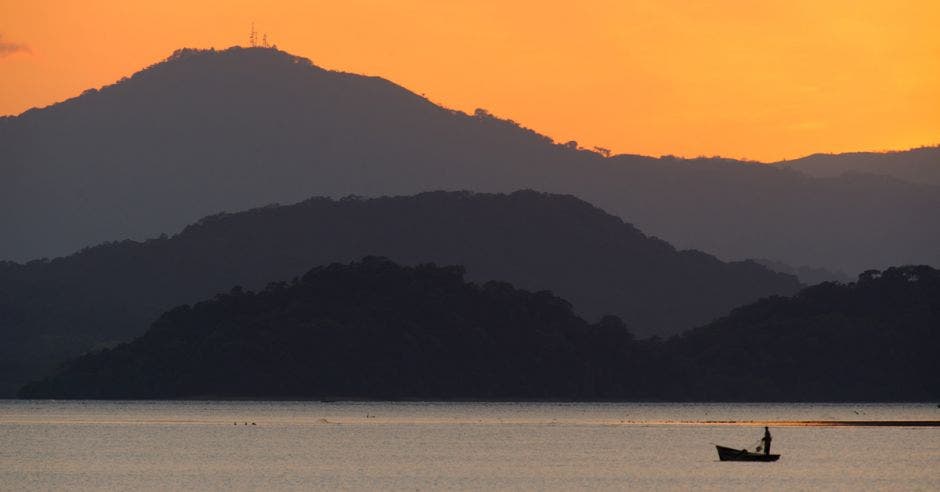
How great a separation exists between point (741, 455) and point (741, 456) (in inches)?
5.6

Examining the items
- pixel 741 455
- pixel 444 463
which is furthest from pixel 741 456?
pixel 444 463

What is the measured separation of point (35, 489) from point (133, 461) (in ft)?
108

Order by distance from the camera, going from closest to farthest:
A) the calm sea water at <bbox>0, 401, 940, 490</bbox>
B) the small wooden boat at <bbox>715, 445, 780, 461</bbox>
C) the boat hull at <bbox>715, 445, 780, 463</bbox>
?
the calm sea water at <bbox>0, 401, 940, 490</bbox>
the small wooden boat at <bbox>715, 445, 780, 461</bbox>
the boat hull at <bbox>715, 445, 780, 463</bbox>

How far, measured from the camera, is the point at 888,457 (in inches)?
6393

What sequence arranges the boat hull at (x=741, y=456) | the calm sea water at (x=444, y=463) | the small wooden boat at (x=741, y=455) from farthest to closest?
the boat hull at (x=741, y=456), the small wooden boat at (x=741, y=455), the calm sea water at (x=444, y=463)

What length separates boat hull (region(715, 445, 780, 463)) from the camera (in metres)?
135

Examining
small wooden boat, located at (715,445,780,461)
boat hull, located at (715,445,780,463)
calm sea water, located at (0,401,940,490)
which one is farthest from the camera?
boat hull, located at (715,445,780,463)

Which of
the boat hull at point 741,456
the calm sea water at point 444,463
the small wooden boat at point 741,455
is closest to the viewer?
the calm sea water at point 444,463

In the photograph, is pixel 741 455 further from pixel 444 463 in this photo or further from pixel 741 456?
pixel 444 463

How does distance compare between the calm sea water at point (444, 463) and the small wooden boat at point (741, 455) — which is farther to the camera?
the small wooden boat at point (741, 455)

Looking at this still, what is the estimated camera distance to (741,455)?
137 m

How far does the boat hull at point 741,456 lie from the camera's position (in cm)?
13538

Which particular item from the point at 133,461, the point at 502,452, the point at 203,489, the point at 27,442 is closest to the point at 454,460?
the point at 502,452

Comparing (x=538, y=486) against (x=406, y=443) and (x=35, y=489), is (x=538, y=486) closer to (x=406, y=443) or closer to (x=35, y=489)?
(x=35, y=489)
